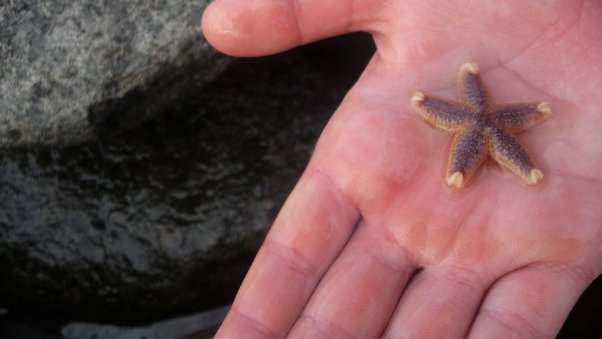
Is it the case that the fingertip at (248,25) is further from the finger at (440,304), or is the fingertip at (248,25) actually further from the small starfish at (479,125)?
the finger at (440,304)

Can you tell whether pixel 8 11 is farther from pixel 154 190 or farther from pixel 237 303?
pixel 237 303

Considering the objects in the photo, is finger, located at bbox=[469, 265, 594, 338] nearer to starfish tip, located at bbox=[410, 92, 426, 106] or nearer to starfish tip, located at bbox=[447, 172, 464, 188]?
starfish tip, located at bbox=[447, 172, 464, 188]

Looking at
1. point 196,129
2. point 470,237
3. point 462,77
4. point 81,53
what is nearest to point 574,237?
point 470,237

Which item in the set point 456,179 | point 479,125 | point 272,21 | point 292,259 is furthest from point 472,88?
point 292,259

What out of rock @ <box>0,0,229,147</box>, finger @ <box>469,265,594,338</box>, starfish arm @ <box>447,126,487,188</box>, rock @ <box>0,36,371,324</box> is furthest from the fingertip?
finger @ <box>469,265,594,338</box>

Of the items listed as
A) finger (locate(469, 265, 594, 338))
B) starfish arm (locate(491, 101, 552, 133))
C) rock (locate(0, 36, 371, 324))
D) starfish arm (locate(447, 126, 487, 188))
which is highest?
starfish arm (locate(491, 101, 552, 133))

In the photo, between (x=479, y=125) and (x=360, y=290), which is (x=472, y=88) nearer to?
(x=479, y=125)
